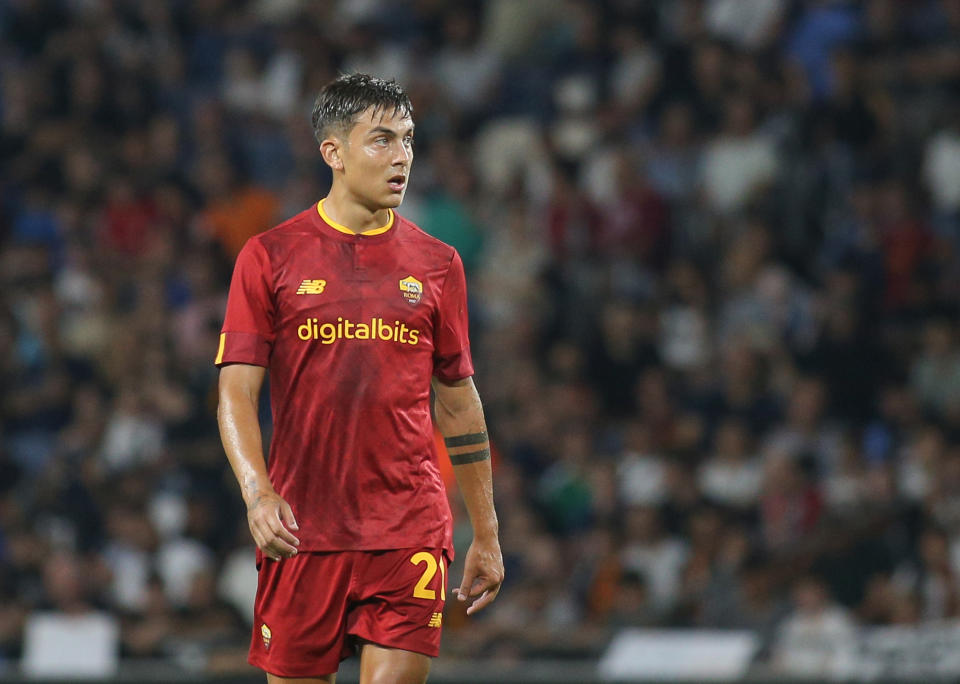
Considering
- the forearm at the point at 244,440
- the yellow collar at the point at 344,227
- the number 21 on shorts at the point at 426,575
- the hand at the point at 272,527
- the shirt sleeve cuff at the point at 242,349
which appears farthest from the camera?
the yellow collar at the point at 344,227

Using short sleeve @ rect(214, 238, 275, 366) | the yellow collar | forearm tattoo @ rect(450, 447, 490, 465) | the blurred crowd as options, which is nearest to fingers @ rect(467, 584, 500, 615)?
forearm tattoo @ rect(450, 447, 490, 465)

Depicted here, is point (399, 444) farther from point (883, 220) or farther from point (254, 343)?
point (883, 220)

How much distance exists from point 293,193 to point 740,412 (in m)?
4.03

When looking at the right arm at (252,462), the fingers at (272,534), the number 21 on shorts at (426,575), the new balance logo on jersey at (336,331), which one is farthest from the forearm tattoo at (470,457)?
the fingers at (272,534)

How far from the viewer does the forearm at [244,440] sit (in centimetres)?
484

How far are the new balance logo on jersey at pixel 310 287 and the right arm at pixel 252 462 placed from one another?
27 centimetres

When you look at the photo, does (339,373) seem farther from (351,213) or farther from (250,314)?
(351,213)

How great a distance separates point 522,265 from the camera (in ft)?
40.7

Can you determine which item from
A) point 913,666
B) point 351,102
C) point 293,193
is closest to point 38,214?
point 293,193

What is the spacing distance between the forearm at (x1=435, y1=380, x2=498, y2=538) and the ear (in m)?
0.79

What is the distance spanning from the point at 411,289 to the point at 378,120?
526 mm

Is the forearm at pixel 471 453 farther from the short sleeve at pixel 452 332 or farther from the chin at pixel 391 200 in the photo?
the chin at pixel 391 200

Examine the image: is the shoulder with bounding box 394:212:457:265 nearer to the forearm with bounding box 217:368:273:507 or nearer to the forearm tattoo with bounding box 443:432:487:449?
the forearm tattoo with bounding box 443:432:487:449

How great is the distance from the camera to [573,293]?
39.9 ft
